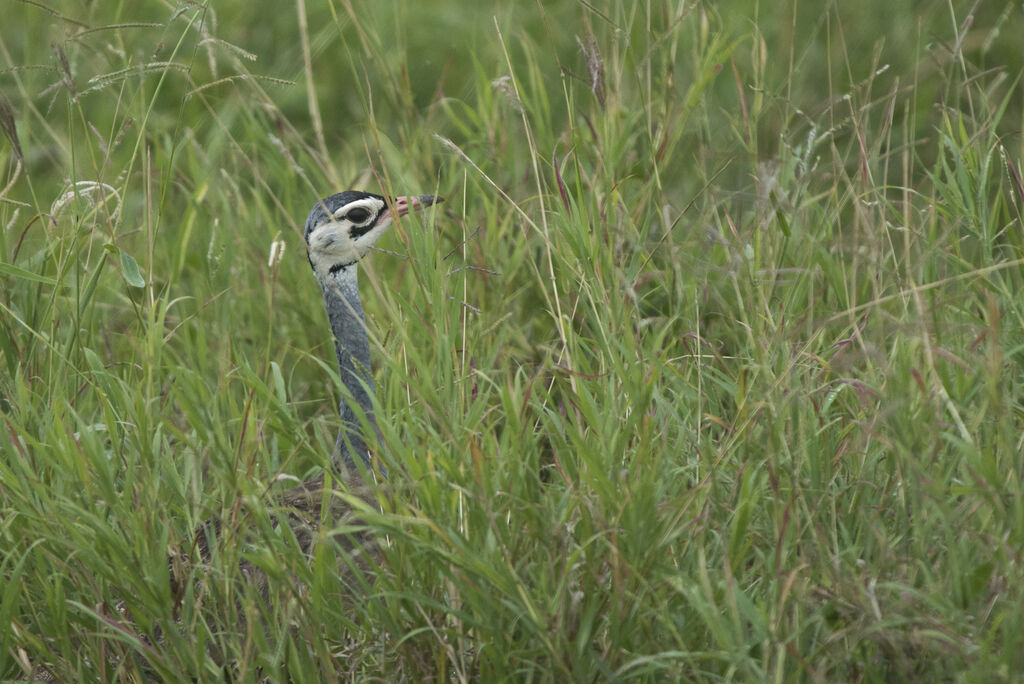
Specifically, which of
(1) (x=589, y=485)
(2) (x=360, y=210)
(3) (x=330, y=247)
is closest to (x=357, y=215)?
(2) (x=360, y=210)

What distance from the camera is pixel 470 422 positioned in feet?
8.73

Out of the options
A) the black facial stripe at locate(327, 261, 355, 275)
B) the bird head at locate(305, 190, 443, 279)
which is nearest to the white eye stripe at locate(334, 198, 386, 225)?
the bird head at locate(305, 190, 443, 279)

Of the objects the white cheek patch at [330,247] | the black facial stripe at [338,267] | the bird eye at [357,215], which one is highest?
the bird eye at [357,215]

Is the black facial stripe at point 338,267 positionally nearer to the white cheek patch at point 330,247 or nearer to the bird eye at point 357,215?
the white cheek patch at point 330,247

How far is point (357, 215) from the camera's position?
3715 mm

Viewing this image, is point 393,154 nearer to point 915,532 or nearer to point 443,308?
point 443,308

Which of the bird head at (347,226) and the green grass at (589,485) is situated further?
the bird head at (347,226)

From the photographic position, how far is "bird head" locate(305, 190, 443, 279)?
3703mm

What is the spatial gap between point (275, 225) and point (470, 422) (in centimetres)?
229

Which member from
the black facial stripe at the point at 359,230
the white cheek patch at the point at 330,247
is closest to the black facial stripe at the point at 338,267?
the white cheek patch at the point at 330,247

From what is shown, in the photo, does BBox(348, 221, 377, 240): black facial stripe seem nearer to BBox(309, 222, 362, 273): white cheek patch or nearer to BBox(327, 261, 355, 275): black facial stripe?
BBox(309, 222, 362, 273): white cheek patch

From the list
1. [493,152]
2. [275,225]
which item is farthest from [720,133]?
[275,225]

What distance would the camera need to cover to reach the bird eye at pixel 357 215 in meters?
3.70

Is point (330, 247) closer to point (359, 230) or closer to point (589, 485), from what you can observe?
point (359, 230)
